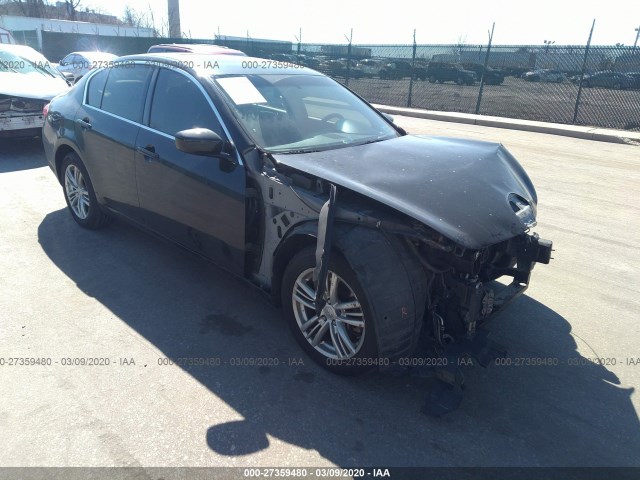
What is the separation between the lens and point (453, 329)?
281 centimetres

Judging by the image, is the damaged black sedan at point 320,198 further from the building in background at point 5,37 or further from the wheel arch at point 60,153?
the building in background at point 5,37

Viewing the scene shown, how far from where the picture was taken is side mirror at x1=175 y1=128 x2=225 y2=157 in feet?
10.4

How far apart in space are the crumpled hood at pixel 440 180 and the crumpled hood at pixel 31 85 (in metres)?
6.96

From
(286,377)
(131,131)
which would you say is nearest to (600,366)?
(286,377)

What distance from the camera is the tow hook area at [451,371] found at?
8.70 ft

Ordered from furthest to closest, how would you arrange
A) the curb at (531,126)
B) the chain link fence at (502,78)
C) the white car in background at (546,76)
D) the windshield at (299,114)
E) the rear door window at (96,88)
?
the white car in background at (546,76), the chain link fence at (502,78), the curb at (531,126), the rear door window at (96,88), the windshield at (299,114)

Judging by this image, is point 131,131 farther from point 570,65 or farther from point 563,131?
point 570,65

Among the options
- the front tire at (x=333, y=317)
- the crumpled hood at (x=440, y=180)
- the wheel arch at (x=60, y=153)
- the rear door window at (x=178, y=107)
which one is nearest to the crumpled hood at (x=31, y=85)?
the wheel arch at (x=60, y=153)

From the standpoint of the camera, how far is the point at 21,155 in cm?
839

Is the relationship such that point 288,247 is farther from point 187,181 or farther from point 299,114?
point 299,114

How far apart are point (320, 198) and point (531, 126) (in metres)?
13.4

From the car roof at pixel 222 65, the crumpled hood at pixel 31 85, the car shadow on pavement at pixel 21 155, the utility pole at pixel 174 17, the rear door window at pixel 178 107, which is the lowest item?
the car shadow on pavement at pixel 21 155

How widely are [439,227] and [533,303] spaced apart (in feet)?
6.33

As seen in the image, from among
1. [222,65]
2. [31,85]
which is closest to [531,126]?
[222,65]
